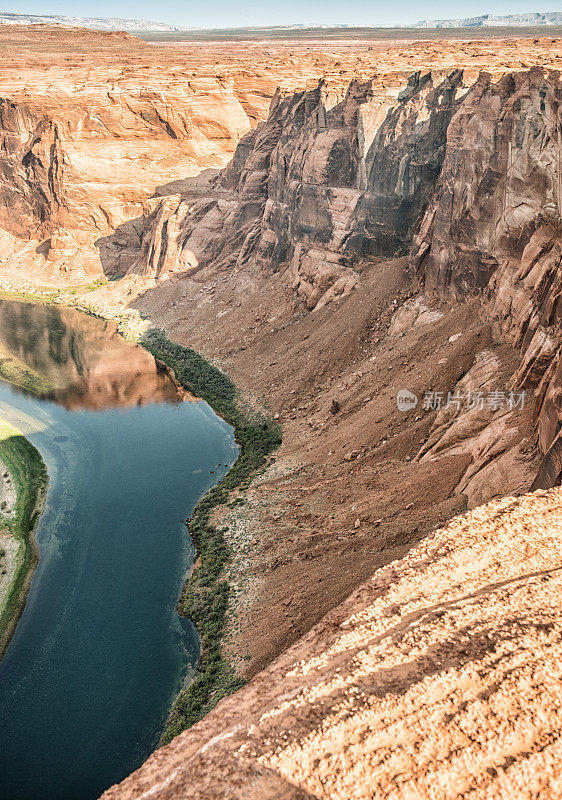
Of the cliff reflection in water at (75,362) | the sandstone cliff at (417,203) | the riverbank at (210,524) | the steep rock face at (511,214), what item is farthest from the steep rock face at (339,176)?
the cliff reflection in water at (75,362)

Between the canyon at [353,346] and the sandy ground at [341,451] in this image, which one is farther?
the sandy ground at [341,451]

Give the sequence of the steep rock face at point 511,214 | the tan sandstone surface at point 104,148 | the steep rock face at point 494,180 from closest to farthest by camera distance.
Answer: the steep rock face at point 511,214, the steep rock face at point 494,180, the tan sandstone surface at point 104,148

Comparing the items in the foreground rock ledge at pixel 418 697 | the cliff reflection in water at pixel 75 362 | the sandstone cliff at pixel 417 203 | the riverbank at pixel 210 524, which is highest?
the sandstone cliff at pixel 417 203

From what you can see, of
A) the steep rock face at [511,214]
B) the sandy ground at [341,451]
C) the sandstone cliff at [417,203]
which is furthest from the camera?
the sandstone cliff at [417,203]

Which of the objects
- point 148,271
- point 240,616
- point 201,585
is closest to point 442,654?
point 240,616

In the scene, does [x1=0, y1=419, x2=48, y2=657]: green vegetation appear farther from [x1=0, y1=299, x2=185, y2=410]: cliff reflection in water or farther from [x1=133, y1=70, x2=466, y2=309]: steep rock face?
[x1=133, y1=70, x2=466, y2=309]: steep rock face

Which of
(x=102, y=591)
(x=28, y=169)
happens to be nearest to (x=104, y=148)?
(x=28, y=169)

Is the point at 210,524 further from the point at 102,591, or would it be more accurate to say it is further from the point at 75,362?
the point at 75,362

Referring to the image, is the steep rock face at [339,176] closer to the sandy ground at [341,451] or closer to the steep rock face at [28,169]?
the sandy ground at [341,451]
